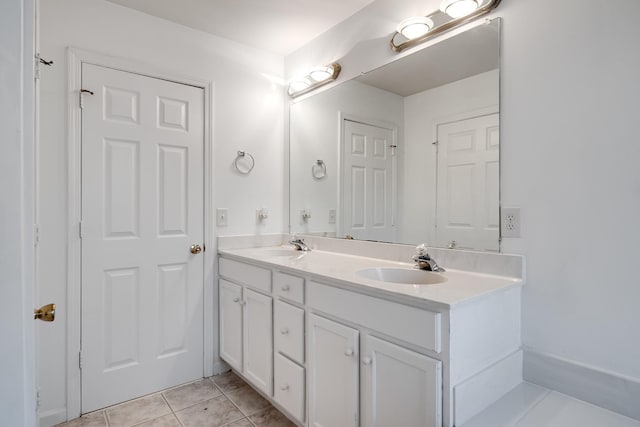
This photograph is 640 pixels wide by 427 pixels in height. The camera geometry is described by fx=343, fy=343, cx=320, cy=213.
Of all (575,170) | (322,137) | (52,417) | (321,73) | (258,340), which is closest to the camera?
(575,170)

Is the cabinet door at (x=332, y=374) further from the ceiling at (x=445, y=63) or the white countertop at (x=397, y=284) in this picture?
the ceiling at (x=445, y=63)

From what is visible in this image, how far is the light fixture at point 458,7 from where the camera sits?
1.49 meters

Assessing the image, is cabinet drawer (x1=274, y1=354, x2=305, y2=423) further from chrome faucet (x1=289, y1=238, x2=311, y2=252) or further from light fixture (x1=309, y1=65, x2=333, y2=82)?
light fixture (x1=309, y1=65, x2=333, y2=82)

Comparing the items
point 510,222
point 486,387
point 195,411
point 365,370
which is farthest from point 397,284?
point 195,411

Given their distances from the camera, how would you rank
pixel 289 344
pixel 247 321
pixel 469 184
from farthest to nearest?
pixel 247 321
pixel 289 344
pixel 469 184

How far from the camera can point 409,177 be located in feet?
6.01

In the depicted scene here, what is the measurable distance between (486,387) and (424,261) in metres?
0.56

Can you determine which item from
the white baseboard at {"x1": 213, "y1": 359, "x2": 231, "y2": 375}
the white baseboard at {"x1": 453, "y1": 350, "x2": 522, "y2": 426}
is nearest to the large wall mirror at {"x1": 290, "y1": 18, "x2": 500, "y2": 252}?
the white baseboard at {"x1": 453, "y1": 350, "x2": 522, "y2": 426}

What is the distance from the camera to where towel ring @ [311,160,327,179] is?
2410 mm

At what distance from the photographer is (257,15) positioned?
83.1 inches

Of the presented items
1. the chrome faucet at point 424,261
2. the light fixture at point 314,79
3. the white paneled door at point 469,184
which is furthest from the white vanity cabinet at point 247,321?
the light fixture at point 314,79

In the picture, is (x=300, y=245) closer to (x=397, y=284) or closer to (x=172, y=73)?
(x=397, y=284)

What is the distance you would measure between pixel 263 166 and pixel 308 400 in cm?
165

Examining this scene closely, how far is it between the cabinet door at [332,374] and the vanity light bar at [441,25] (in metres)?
1.44
